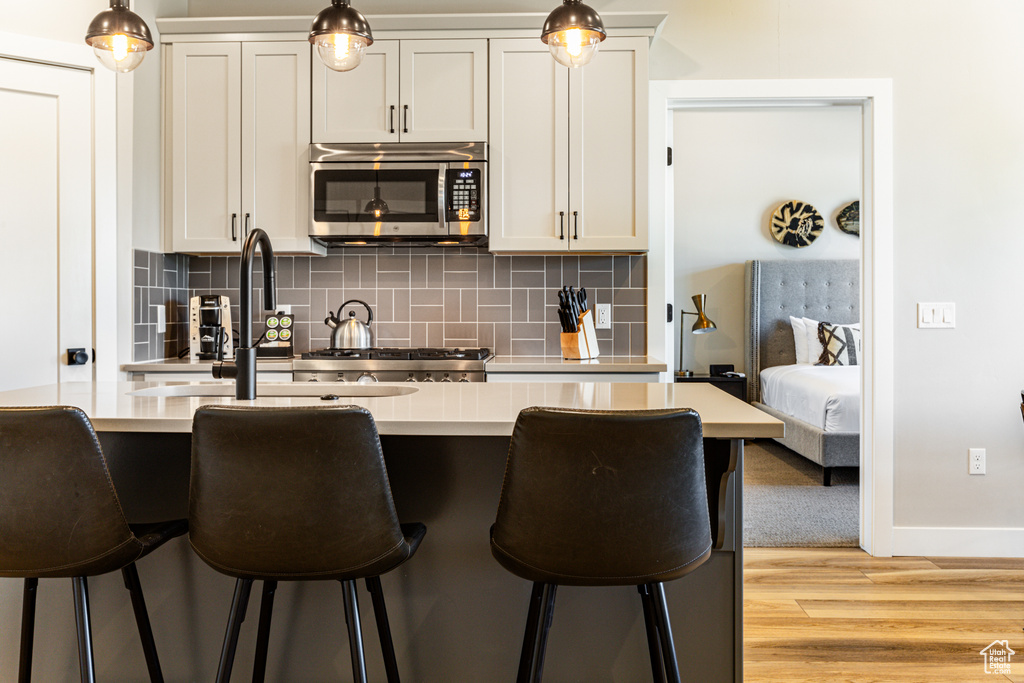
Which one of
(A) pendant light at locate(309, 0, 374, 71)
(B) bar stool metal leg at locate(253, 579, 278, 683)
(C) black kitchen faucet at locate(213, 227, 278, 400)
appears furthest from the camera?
(A) pendant light at locate(309, 0, 374, 71)

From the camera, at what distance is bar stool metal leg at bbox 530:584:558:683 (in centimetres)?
133

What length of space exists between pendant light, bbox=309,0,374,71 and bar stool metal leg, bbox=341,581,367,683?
133 cm

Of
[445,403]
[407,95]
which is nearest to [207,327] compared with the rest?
[407,95]

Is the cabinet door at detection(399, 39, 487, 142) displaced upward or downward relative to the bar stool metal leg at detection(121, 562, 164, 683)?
upward

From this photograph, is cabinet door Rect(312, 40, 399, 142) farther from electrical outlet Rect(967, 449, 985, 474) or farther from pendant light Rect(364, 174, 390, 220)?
electrical outlet Rect(967, 449, 985, 474)

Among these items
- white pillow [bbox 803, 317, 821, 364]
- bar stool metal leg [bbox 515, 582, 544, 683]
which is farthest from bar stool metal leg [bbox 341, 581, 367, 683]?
white pillow [bbox 803, 317, 821, 364]

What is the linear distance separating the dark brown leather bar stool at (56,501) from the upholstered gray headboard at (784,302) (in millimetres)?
5283

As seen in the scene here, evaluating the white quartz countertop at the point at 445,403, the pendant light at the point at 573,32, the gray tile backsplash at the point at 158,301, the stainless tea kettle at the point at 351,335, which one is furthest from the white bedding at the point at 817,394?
the gray tile backsplash at the point at 158,301

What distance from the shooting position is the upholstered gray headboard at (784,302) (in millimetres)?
5824

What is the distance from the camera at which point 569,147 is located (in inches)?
125

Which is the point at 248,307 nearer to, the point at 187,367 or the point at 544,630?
the point at 544,630

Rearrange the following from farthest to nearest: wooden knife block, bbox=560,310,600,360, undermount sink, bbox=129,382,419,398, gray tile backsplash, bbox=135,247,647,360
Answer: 1. gray tile backsplash, bbox=135,247,647,360
2. wooden knife block, bbox=560,310,600,360
3. undermount sink, bbox=129,382,419,398

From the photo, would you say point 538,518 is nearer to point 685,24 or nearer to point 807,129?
point 685,24

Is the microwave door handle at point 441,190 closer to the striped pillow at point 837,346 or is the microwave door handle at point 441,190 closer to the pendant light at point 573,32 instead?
the pendant light at point 573,32
